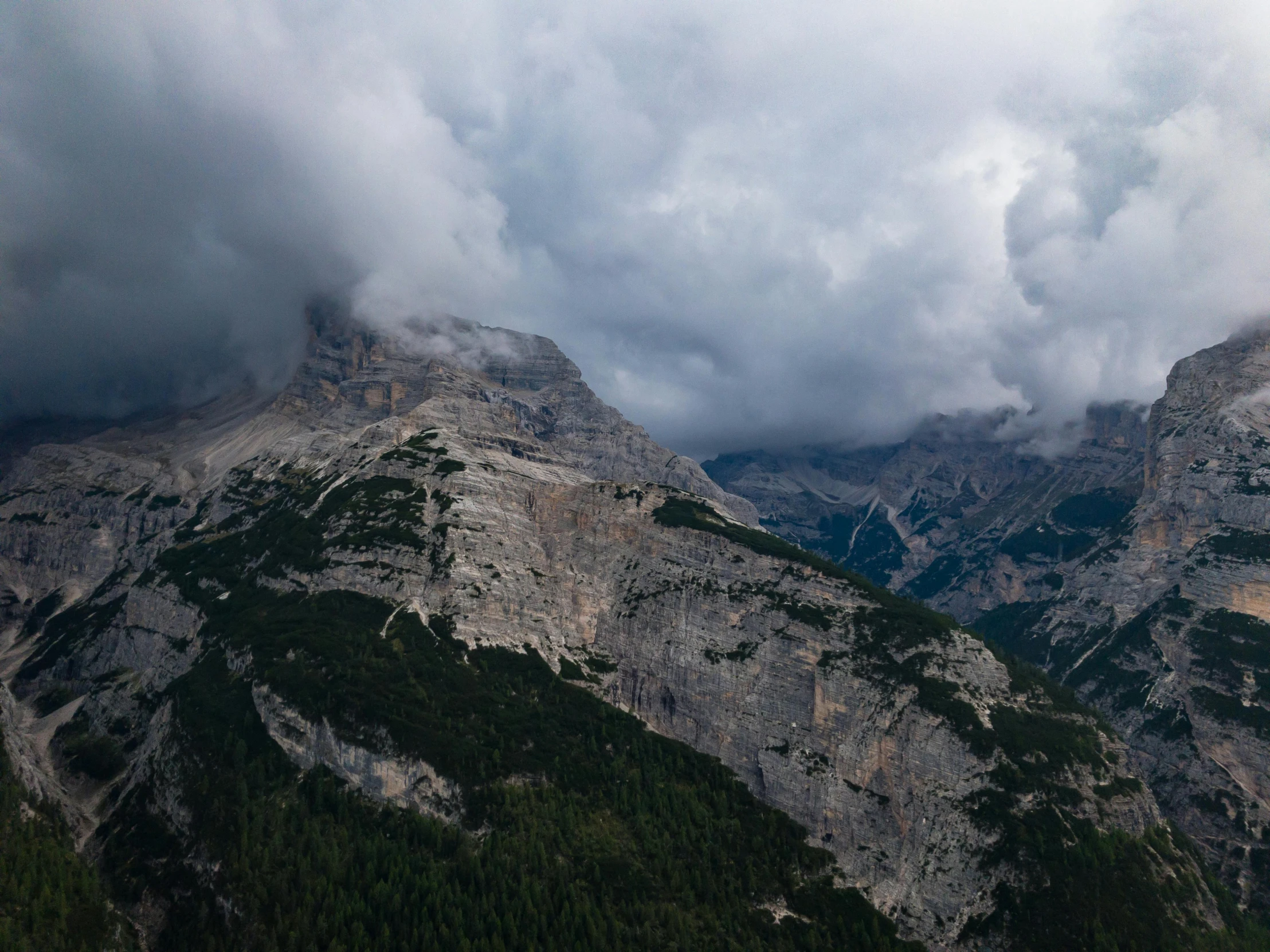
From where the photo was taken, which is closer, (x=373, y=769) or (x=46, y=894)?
(x=46, y=894)

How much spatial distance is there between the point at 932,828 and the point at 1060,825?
2954 centimetres

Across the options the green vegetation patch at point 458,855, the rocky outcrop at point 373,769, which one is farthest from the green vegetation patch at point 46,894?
the rocky outcrop at point 373,769

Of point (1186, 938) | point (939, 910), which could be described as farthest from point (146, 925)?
point (1186, 938)

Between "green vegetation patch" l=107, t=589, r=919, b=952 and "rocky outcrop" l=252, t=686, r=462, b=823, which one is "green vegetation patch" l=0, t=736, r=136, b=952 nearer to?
"green vegetation patch" l=107, t=589, r=919, b=952

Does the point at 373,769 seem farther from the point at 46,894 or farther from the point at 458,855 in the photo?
the point at 46,894

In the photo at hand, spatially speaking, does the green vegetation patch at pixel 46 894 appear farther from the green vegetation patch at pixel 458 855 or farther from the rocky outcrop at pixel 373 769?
the rocky outcrop at pixel 373 769

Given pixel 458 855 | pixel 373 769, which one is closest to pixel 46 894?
pixel 373 769

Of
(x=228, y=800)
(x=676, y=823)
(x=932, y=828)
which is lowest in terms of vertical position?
(x=228, y=800)

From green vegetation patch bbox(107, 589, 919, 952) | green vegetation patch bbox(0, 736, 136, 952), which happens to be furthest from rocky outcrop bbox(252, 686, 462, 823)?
green vegetation patch bbox(0, 736, 136, 952)

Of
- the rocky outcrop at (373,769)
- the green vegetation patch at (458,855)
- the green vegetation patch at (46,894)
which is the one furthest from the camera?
the rocky outcrop at (373,769)

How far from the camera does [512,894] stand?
157500 millimetres

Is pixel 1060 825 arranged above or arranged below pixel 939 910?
above

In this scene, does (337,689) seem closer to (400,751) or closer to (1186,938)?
(400,751)

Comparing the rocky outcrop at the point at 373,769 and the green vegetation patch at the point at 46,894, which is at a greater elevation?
the rocky outcrop at the point at 373,769
